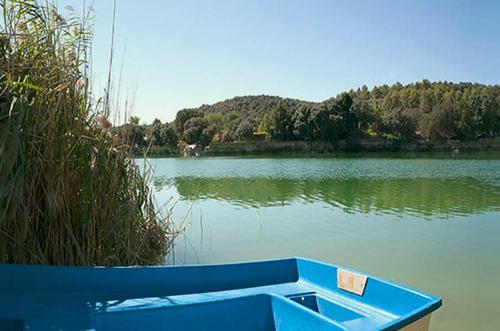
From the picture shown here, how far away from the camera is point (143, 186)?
4527 millimetres

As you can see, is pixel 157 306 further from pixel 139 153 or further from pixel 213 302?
pixel 139 153

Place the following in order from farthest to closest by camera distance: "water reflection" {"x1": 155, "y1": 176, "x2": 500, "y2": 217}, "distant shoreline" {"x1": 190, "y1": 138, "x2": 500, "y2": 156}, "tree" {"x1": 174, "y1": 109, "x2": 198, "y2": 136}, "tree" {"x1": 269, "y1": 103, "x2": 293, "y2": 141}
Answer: "tree" {"x1": 174, "y1": 109, "x2": 198, "y2": 136}, "tree" {"x1": 269, "y1": 103, "x2": 293, "y2": 141}, "distant shoreline" {"x1": 190, "y1": 138, "x2": 500, "y2": 156}, "water reflection" {"x1": 155, "y1": 176, "x2": 500, "y2": 217}

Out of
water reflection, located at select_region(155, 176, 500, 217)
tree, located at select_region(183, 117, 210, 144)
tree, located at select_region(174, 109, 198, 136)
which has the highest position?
tree, located at select_region(174, 109, 198, 136)

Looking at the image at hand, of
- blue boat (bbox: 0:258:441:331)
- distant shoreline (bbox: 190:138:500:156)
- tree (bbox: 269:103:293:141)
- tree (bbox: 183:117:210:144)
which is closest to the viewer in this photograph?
blue boat (bbox: 0:258:441:331)

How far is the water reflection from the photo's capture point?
36.3ft

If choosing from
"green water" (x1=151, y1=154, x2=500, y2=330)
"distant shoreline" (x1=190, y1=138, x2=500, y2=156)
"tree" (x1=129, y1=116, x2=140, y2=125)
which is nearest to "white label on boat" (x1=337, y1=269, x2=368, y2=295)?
"green water" (x1=151, y1=154, x2=500, y2=330)

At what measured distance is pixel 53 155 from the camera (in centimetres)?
318

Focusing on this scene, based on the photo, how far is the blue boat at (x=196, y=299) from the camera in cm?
242

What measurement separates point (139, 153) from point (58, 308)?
274 centimetres

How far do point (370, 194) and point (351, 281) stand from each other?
1131 cm

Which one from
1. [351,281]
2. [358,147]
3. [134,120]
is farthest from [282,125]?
[351,281]

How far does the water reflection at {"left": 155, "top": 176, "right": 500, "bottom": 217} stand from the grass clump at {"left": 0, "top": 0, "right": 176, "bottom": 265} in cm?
793

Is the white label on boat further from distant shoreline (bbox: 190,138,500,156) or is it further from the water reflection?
distant shoreline (bbox: 190,138,500,156)

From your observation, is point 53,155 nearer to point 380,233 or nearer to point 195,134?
point 380,233
